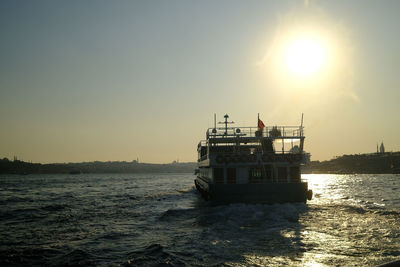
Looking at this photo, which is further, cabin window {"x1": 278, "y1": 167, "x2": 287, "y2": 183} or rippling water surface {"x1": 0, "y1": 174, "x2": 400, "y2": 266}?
cabin window {"x1": 278, "y1": 167, "x2": 287, "y2": 183}

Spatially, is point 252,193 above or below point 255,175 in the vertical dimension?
below

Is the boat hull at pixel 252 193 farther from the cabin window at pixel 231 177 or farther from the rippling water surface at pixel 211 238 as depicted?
the cabin window at pixel 231 177

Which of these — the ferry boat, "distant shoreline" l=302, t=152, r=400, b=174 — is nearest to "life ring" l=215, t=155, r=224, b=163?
the ferry boat

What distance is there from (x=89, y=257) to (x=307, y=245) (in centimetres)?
1009

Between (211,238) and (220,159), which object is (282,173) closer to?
(220,159)

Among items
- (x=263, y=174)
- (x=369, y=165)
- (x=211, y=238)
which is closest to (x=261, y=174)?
(x=263, y=174)

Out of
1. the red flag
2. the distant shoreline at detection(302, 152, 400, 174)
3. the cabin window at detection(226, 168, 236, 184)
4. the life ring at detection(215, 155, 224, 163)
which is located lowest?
the distant shoreline at detection(302, 152, 400, 174)

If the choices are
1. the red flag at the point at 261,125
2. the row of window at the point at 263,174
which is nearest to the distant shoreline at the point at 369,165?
the red flag at the point at 261,125

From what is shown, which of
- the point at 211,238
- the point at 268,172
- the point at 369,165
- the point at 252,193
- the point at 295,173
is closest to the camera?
the point at 211,238

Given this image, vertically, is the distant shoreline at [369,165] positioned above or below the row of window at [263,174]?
below

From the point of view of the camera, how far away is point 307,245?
14406 millimetres

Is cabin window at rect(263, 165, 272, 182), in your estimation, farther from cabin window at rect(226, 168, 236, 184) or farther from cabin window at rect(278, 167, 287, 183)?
cabin window at rect(226, 168, 236, 184)

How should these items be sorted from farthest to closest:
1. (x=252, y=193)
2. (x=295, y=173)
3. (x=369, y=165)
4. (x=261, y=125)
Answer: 1. (x=369, y=165)
2. (x=261, y=125)
3. (x=295, y=173)
4. (x=252, y=193)

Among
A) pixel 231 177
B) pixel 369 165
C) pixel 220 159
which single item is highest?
pixel 220 159
